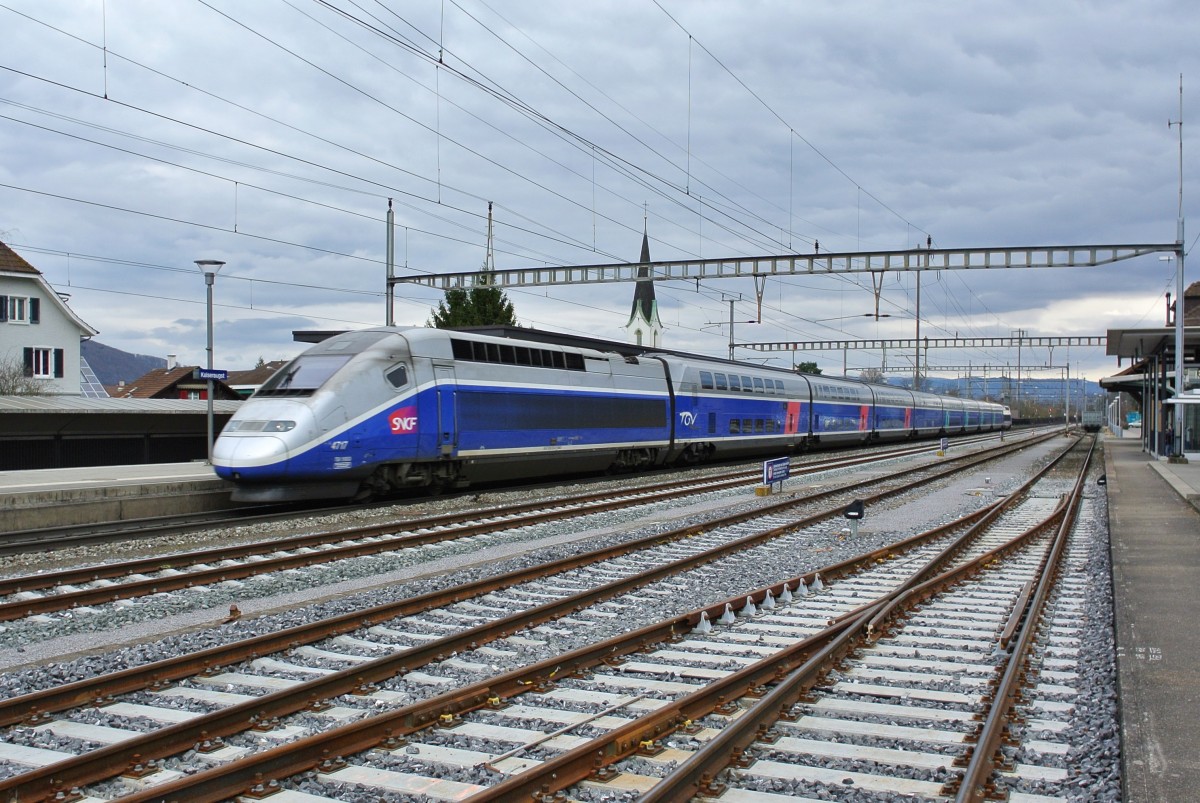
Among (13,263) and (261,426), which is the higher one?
(13,263)

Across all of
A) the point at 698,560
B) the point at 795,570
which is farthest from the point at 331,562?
the point at 795,570

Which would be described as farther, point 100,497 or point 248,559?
point 100,497

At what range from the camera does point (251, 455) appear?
15.6 m

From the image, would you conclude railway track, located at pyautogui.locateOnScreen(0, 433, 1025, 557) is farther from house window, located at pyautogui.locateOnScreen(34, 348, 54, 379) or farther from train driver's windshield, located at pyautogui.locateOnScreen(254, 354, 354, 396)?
house window, located at pyautogui.locateOnScreen(34, 348, 54, 379)

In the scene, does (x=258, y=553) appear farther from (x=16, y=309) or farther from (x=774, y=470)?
(x=16, y=309)

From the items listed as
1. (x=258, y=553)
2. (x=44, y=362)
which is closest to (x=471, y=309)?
(x=44, y=362)

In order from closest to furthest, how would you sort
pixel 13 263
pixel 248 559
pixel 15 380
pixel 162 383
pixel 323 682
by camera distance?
pixel 323 682 → pixel 248 559 → pixel 15 380 → pixel 13 263 → pixel 162 383

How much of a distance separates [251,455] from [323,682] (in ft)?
32.7

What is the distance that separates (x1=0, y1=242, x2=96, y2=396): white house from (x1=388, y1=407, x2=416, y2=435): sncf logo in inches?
1246

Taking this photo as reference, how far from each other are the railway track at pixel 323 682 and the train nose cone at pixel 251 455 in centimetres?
662

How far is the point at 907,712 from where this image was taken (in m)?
6.34

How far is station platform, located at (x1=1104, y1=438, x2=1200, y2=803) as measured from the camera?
16.2ft

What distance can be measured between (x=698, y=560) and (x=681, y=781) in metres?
7.27

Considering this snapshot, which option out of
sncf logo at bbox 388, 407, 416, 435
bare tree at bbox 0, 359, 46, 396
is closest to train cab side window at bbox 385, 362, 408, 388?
sncf logo at bbox 388, 407, 416, 435
